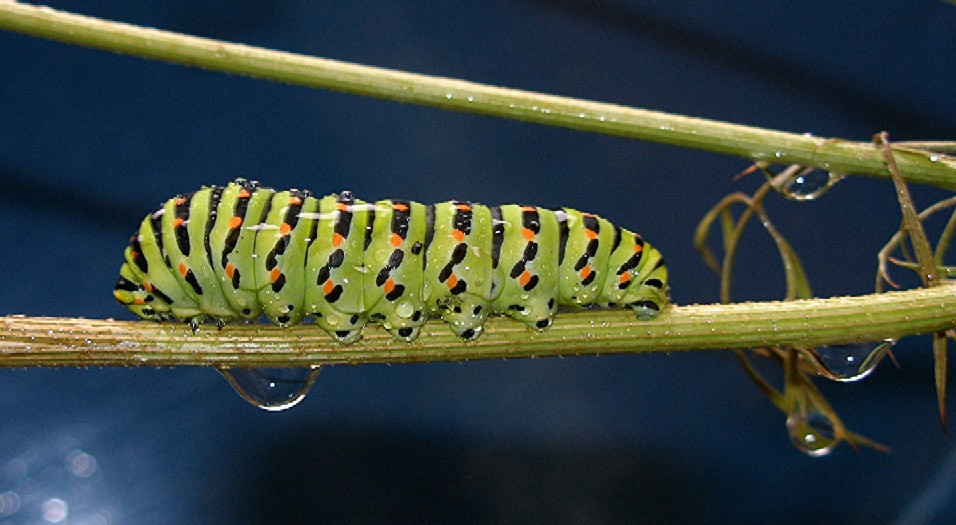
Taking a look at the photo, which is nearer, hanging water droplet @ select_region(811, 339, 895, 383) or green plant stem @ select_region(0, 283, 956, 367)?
green plant stem @ select_region(0, 283, 956, 367)

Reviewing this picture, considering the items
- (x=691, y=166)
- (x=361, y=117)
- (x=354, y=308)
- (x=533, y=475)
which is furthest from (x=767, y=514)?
(x=354, y=308)

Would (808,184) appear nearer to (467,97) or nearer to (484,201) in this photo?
(467,97)

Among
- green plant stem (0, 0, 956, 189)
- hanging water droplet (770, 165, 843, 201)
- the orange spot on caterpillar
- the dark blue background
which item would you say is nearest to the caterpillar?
the orange spot on caterpillar

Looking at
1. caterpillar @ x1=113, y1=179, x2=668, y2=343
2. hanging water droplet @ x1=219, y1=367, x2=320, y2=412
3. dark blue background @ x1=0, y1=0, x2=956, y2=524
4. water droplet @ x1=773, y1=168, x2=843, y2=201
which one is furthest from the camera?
dark blue background @ x1=0, y1=0, x2=956, y2=524

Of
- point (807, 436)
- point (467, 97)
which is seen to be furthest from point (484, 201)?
point (467, 97)

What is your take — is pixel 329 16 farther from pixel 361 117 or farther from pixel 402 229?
pixel 402 229

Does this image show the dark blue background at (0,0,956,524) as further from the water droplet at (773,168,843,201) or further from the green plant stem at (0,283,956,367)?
the green plant stem at (0,283,956,367)
